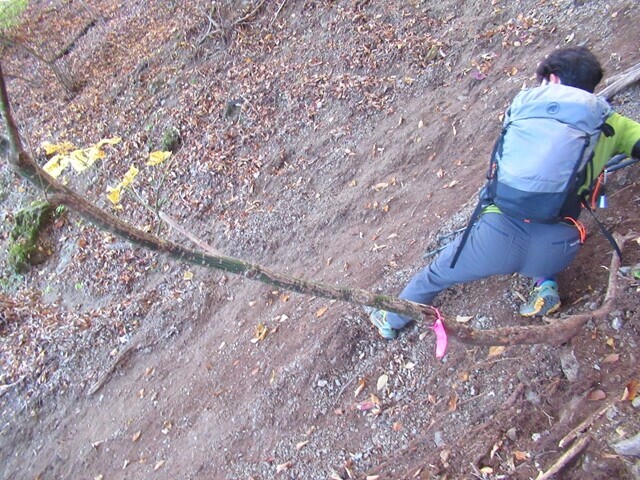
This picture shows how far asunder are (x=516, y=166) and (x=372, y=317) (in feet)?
6.47

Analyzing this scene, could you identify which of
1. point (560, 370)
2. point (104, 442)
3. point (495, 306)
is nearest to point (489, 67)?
point (495, 306)

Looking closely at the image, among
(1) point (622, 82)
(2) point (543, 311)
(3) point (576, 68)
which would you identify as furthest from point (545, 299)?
(1) point (622, 82)

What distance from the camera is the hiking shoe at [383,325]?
13.0 ft

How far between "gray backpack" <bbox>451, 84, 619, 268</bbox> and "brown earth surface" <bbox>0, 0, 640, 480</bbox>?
1087mm

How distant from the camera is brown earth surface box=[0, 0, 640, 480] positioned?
322 centimetres

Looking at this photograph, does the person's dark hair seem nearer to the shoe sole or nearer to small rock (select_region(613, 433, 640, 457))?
the shoe sole

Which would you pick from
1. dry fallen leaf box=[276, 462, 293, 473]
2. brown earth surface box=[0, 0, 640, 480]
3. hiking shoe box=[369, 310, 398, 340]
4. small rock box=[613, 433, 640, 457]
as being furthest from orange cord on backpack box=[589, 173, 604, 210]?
dry fallen leaf box=[276, 462, 293, 473]

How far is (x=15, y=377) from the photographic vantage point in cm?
626

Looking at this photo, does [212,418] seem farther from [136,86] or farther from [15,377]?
[136,86]

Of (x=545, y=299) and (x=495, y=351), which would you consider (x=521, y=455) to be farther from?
(x=545, y=299)

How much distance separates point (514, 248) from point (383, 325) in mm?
1465

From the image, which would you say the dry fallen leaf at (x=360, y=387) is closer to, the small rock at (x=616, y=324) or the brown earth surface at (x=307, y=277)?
the brown earth surface at (x=307, y=277)

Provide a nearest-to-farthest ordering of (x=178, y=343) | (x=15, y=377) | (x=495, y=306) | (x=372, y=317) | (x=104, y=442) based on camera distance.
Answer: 1. (x=495, y=306)
2. (x=372, y=317)
3. (x=104, y=442)
4. (x=178, y=343)
5. (x=15, y=377)

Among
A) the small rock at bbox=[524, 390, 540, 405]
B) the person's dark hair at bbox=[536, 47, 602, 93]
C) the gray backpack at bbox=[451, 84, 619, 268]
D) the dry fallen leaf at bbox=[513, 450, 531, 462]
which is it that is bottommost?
the dry fallen leaf at bbox=[513, 450, 531, 462]
